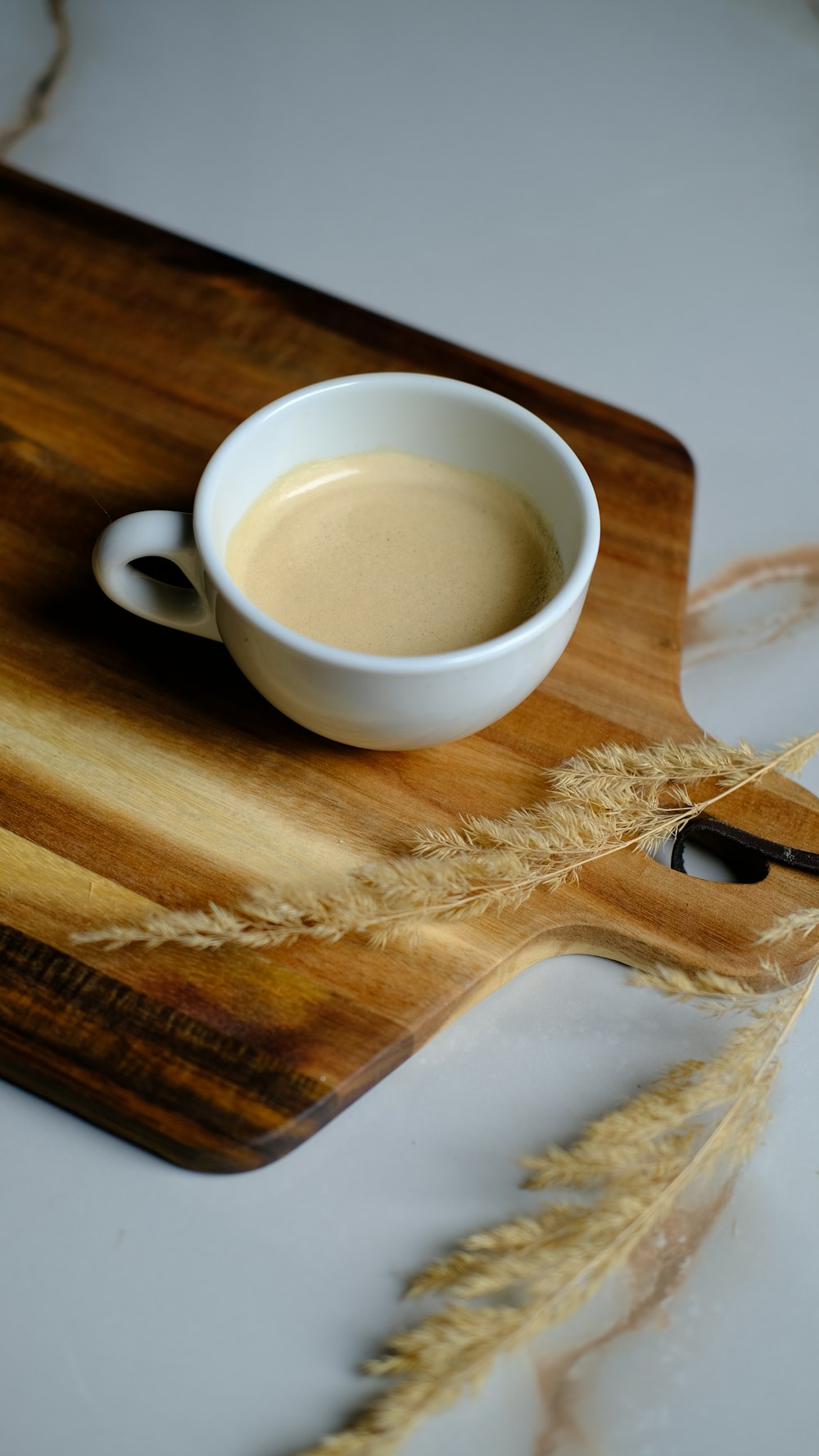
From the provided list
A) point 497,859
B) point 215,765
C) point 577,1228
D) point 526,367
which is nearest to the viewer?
point 577,1228

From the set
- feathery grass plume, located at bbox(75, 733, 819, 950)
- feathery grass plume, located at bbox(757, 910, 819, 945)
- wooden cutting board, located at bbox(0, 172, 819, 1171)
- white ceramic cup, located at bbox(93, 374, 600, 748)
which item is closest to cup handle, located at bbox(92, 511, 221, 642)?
white ceramic cup, located at bbox(93, 374, 600, 748)

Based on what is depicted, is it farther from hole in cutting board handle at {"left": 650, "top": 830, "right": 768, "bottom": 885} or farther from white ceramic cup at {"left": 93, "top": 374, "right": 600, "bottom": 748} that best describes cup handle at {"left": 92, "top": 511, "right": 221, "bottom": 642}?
hole in cutting board handle at {"left": 650, "top": 830, "right": 768, "bottom": 885}

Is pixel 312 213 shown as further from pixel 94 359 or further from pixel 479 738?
pixel 479 738

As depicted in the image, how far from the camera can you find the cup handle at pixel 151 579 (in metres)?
1.15

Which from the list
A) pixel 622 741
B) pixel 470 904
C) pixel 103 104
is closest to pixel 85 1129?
pixel 470 904

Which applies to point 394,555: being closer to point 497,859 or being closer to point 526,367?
point 497,859

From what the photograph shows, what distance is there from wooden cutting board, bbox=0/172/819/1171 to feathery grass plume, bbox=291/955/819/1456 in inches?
4.4

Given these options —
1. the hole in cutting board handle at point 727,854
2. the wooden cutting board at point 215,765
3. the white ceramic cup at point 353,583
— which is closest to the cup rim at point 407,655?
the white ceramic cup at point 353,583

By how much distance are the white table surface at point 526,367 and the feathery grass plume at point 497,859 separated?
0.14m

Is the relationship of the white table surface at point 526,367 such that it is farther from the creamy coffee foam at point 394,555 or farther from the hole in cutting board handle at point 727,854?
the creamy coffee foam at point 394,555

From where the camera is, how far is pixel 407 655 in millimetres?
1171

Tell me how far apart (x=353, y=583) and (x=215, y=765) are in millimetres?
227

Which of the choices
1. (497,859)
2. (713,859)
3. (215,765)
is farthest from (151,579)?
(713,859)

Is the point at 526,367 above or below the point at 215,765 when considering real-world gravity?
above
